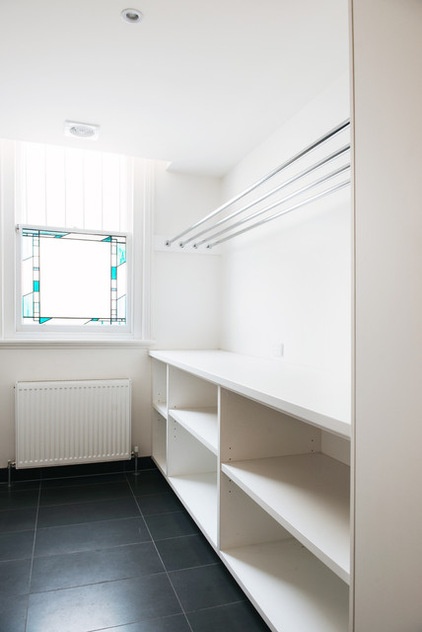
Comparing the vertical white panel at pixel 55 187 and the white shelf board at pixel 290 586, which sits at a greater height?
the vertical white panel at pixel 55 187

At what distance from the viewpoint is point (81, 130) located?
2.58 meters

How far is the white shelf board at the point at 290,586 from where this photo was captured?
139cm

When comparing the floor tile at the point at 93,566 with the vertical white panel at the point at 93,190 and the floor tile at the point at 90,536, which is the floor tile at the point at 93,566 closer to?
the floor tile at the point at 90,536

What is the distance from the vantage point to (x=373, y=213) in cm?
97

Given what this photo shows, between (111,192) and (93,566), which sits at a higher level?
(111,192)

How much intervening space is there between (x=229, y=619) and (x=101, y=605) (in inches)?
18.8

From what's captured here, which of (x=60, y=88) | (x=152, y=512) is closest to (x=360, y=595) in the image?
(x=152, y=512)

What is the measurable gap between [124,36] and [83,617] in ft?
7.12

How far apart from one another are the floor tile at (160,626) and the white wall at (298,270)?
1.14m

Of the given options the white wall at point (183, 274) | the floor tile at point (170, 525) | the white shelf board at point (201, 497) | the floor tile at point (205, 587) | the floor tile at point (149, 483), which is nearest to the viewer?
the floor tile at point (205, 587)

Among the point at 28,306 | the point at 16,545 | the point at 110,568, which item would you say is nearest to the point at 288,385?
the point at 110,568

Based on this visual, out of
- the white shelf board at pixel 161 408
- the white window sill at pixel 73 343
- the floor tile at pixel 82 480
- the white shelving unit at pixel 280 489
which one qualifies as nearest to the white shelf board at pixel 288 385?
the white shelving unit at pixel 280 489

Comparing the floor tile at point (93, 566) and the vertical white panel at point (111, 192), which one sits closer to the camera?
the floor tile at point (93, 566)

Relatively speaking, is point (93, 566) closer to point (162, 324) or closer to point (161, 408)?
point (161, 408)
